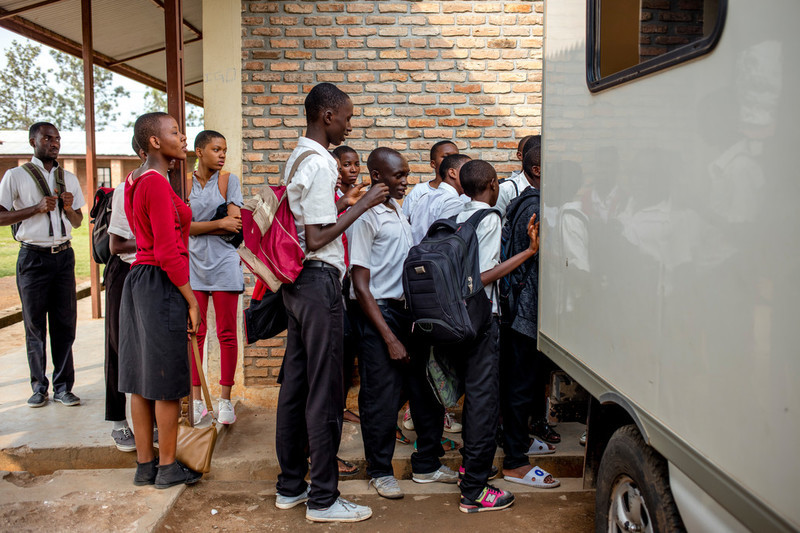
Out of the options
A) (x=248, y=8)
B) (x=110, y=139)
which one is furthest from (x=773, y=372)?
(x=110, y=139)

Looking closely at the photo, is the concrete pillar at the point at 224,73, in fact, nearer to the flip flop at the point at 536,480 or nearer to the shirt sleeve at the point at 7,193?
the shirt sleeve at the point at 7,193

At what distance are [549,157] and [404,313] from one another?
120 cm

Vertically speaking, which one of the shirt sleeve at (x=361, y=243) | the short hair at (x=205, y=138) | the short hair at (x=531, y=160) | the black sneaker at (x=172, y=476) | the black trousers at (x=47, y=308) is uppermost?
the short hair at (x=205, y=138)

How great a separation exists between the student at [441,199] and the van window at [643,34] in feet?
5.82

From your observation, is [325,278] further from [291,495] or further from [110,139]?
[110,139]

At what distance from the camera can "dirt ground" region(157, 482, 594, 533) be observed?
367 centimetres

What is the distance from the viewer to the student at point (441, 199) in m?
4.50

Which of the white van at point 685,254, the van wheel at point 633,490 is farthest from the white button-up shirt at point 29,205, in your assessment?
the van wheel at point 633,490

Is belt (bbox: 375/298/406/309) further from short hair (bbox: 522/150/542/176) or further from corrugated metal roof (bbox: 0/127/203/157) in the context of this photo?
corrugated metal roof (bbox: 0/127/203/157)

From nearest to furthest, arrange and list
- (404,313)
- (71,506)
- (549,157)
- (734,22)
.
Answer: (734,22) → (549,157) → (71,506) → (404,313)

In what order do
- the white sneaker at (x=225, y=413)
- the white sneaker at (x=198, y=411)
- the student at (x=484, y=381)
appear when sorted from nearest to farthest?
the student at (x=484, y=381) < the white sneaker at (x=198, y=411) < the white sneaker at (x=225, y=413)

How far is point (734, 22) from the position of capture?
1.85 metres

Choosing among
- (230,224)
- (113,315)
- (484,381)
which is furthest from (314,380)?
(230,224)

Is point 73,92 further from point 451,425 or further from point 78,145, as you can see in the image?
point 451,425
